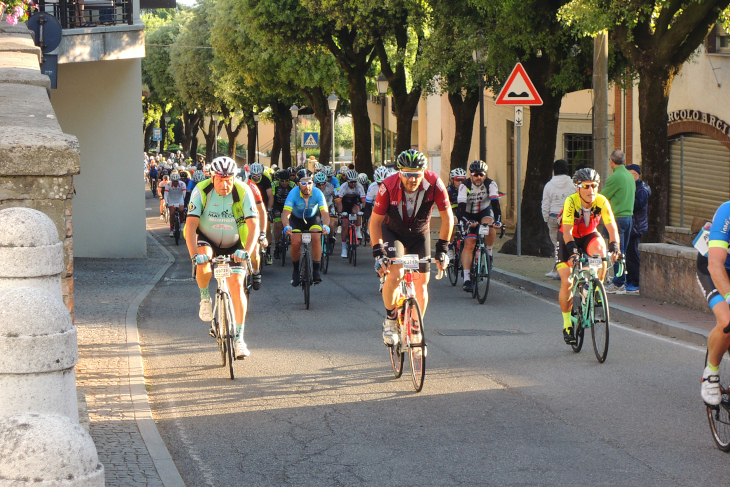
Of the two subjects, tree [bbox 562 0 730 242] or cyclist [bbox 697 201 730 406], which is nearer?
cyclist [bbox 697 201 730 406]

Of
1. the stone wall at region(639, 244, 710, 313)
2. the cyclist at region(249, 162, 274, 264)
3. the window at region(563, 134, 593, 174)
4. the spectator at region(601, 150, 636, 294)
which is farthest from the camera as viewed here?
the window at region(563, 134, 593, 174)

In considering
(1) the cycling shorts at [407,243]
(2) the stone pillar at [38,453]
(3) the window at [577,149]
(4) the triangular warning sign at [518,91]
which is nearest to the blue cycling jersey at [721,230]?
(1) the cycling shorts at [407,243]

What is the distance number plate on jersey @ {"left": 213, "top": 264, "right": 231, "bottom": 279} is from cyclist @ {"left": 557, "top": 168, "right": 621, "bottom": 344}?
316cm

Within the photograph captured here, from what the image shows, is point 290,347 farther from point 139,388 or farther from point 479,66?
point 479,66

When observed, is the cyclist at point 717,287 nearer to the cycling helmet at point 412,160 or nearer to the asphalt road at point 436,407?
the asphalt road at point 436,407

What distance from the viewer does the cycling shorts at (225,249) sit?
8867mm

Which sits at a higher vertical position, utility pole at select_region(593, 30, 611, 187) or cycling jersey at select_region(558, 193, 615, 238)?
utility pole at select_region(593, 30, 611, 187)

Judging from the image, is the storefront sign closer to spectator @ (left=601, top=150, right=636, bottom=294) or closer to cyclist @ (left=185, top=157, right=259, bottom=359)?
spectator @ (left=601, top=150, right=636, bottom=294)

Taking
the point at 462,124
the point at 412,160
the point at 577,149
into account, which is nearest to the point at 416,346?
the point at 412,160

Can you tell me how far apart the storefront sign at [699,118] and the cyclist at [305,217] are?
1022 centimetres

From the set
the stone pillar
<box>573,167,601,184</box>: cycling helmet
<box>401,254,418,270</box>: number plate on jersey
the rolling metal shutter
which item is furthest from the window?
the stone pillar

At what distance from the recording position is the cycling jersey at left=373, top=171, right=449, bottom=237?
8.47 m

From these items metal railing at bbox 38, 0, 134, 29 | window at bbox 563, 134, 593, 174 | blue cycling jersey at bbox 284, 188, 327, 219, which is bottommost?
blue cycling jersey at bbox 284, 188, 327, 219

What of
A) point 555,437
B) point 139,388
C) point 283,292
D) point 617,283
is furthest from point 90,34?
point 555,437
